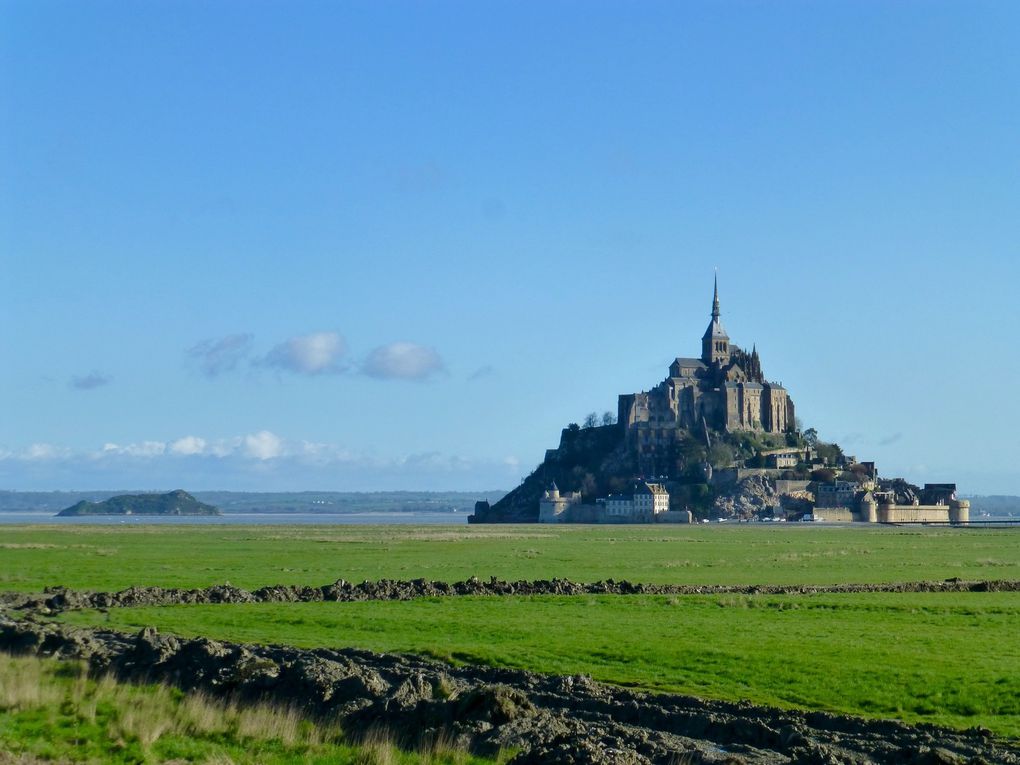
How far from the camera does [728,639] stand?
93.6ft

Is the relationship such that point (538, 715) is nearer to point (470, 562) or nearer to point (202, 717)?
point (202, 717)

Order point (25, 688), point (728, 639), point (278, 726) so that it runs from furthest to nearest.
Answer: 1. point (728, 639)
2. point (25, 688)
3. point (278, 726)

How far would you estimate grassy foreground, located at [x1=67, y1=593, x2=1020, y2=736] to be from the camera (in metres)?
22.2

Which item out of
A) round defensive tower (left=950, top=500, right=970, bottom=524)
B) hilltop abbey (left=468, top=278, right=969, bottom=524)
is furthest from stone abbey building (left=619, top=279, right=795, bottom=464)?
round defensive tower (left=950, top=500, right=970, bottom=524)

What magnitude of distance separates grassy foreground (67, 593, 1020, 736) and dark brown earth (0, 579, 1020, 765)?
128 centimetres

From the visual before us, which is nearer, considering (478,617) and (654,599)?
(478,617)

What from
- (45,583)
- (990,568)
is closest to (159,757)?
(45,583)

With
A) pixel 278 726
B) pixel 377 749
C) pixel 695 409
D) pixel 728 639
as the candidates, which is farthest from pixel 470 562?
pixel 695 409

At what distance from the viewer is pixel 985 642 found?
91.6 ft

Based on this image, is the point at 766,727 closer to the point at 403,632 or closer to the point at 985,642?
the point at 985,642

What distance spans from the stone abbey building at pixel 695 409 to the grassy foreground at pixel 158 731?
164 meters

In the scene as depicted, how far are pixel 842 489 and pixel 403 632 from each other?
147119mm

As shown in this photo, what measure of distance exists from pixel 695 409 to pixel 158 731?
170 metres

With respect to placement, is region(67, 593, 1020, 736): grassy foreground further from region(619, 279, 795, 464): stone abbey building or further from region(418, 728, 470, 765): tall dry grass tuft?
region(619, 279, 795, 464): stone abbey building
